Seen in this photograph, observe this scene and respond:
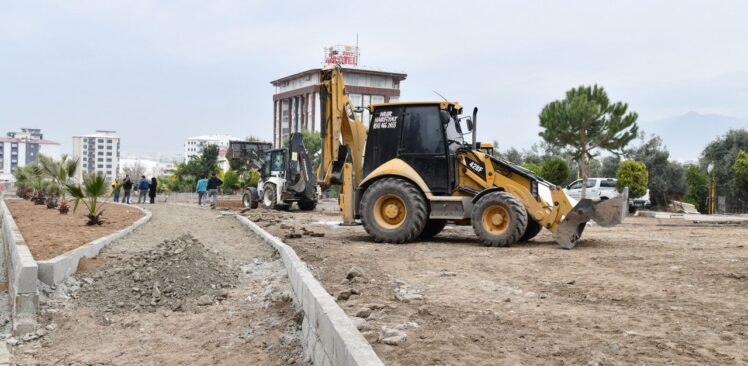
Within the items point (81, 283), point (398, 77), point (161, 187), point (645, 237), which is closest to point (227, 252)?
point (81, 283)

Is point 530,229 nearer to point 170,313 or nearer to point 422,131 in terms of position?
point 422,131

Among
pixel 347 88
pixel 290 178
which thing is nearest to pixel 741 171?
pixel 290 178

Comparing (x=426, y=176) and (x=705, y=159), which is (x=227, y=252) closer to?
(x=426, y=176)

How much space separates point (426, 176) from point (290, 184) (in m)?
13.3

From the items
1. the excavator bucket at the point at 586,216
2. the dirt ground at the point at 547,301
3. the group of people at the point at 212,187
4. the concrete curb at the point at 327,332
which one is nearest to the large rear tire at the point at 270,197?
the group of people at the point at 212,187

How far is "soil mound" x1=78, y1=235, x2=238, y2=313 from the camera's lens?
7891mm

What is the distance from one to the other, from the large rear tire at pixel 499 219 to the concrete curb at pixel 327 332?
5.42 metres

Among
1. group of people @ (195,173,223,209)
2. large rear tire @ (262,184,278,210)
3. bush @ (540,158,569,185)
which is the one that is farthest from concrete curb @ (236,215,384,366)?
bush @ (540,158,569,185)

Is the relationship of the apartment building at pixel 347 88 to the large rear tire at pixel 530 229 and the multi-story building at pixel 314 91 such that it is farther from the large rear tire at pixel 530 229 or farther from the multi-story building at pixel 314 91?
the large rear tire at pixel 530 229

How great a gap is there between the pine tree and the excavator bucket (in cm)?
2955

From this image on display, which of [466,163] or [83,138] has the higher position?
[83,138]

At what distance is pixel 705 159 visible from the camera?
46094 mm

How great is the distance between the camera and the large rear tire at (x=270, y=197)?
25.4 m

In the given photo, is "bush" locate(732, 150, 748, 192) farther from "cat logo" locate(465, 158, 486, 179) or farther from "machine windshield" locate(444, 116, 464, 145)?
"cat logo" locate(465, 158, 486, 179)
